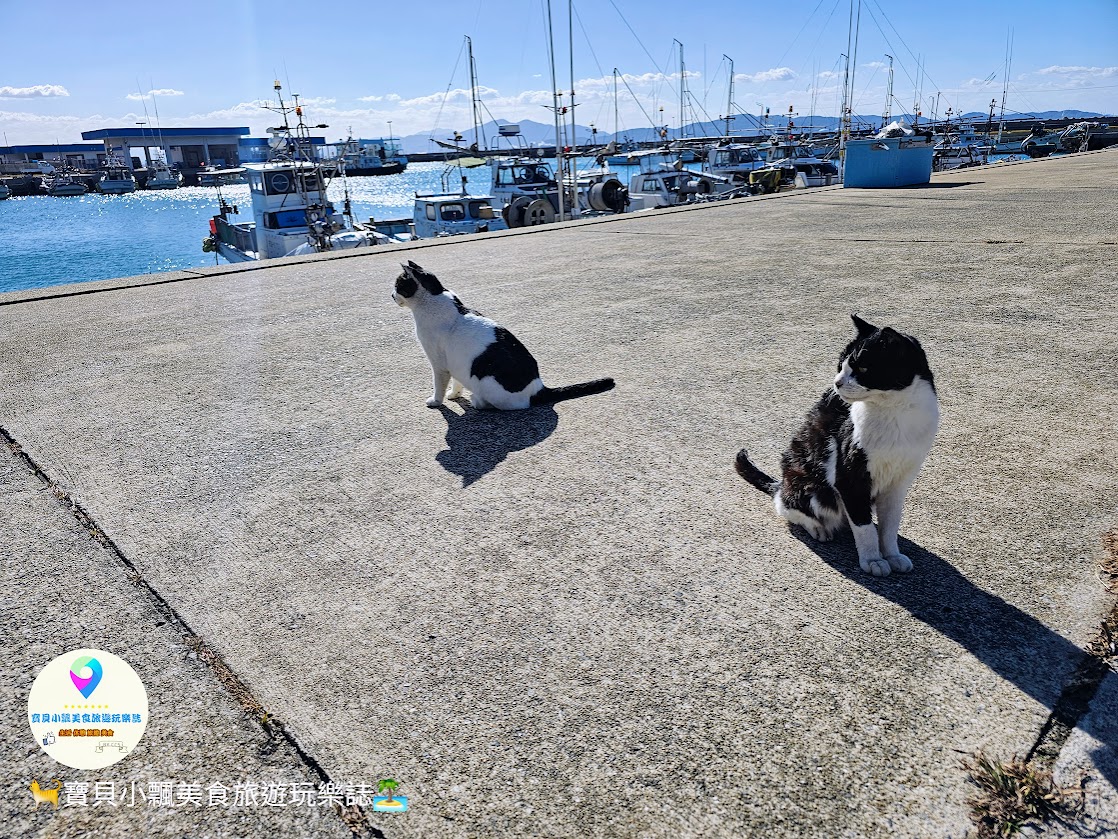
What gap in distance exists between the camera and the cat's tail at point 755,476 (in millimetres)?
3044

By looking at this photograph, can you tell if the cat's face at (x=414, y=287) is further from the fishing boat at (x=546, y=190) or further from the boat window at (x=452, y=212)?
the boat window at (x=452, y=212)

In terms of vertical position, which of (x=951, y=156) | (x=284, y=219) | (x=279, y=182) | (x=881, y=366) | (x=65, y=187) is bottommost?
(x=284, y=219)

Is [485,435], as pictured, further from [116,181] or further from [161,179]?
[116,181]

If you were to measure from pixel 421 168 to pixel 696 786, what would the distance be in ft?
553

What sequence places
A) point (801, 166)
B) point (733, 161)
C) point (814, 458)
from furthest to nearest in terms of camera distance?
point (733, 161), point (801, 166), point (814, 458)

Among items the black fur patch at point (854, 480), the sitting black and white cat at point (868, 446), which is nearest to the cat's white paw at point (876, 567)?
the sitting black and white cat at point (868, 446)

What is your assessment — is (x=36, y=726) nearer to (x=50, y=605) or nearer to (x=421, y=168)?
(x=50, y=605)

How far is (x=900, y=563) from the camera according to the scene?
2.53 m

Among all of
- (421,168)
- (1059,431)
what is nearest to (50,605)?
(1059,431)

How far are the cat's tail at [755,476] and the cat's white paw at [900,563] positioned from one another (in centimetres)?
57

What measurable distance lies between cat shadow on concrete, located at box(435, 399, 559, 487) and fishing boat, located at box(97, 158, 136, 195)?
105416 millimetres

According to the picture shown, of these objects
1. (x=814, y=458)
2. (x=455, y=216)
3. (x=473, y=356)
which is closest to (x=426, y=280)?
(x=473, y=356)

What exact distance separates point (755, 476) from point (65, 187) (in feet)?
358

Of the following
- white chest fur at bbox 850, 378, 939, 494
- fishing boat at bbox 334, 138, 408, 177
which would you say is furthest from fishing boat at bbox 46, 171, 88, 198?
white chest fur at bbox 850, 378, 939, 494
